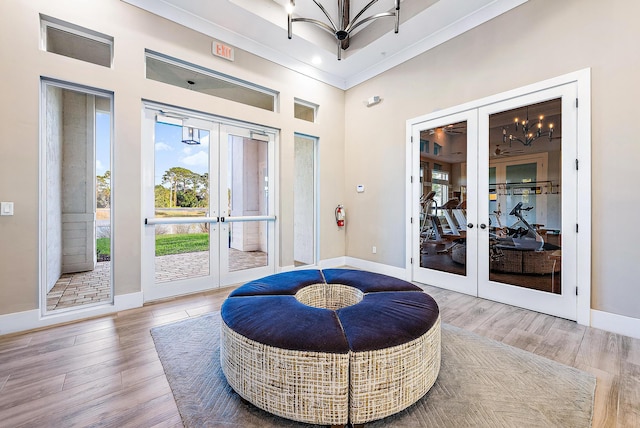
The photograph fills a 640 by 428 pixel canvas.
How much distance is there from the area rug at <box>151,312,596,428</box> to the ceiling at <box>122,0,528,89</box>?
387 cm

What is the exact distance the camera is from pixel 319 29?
13.9 feet

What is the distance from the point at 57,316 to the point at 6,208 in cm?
117

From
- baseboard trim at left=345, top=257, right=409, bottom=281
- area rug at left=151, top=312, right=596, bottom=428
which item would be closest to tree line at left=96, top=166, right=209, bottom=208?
area rug at left=151, top=312, right=596, bottom=428

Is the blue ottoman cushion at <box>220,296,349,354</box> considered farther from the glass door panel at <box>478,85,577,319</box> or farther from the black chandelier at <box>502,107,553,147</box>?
the black chandelier at <box>502,107,553,147</box>

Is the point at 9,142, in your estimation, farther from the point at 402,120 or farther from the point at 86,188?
the point at 402,120

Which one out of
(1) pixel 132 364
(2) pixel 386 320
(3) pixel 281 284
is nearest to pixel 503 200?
(2) pixel 386 320

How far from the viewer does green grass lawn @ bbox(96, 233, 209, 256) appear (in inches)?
140

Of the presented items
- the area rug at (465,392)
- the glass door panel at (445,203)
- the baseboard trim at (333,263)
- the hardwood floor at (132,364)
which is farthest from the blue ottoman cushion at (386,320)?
the baseboard trim at (333,263)

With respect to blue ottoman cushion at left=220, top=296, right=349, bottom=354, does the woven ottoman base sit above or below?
below

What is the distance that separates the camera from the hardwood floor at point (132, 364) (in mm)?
1578

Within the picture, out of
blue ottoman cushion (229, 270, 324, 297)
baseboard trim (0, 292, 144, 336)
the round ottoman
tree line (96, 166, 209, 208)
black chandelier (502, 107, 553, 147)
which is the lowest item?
baseboard trim (0, 292, 144, 336)

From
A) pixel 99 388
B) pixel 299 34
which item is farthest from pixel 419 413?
pixel 299 34

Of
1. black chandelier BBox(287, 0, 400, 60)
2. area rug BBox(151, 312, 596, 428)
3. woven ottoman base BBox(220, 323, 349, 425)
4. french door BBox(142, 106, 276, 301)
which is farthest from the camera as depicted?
french door BBox(142, 106, 276, 301)

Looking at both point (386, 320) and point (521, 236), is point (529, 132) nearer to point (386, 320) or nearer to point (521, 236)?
point (521, 236)
